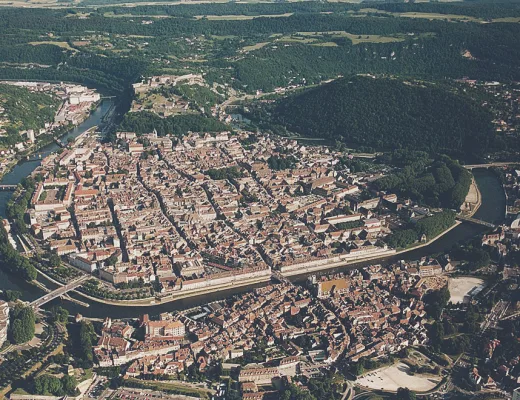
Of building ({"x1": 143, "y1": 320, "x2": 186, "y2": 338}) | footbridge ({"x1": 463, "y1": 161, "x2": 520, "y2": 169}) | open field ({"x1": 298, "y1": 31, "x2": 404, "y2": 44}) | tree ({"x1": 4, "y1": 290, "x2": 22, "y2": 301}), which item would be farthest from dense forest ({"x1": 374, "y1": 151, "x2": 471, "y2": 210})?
open field ({"x1": 298, "y1": 31, "x2": 404, "y2": 44})

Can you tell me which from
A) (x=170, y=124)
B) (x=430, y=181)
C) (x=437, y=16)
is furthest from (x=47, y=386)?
(x=437, y=16)

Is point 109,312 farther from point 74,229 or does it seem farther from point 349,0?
point 349,0

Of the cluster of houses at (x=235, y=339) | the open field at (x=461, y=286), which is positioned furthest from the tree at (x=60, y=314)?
the open field at (x=461, y=286)

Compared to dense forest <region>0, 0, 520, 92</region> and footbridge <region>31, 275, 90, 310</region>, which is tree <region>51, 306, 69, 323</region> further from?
dense forest <region>0, 0, 520, 92</region>

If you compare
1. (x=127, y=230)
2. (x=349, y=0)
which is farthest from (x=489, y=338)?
(x=349, y=0)

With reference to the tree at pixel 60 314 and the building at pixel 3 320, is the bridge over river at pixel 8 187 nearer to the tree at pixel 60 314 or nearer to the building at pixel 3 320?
the building at pixel 3 320

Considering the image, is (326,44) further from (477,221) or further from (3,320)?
(3,320)
